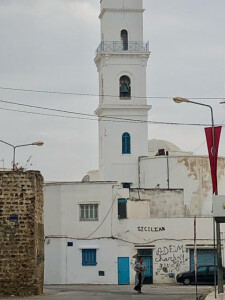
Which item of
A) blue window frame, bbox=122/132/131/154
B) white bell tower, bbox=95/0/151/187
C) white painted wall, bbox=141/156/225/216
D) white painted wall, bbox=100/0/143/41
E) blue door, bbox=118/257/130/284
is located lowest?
blue door, bbox=118/257/130/284

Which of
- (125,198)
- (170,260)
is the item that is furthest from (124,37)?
(170,260)

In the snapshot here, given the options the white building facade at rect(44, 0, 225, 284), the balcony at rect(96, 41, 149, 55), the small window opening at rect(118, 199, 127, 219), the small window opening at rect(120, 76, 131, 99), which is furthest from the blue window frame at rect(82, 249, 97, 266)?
Result: the balcony at rect(96, 41, 149, 55)

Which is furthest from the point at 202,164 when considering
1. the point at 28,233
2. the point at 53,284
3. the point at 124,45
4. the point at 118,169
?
the point at 28,233

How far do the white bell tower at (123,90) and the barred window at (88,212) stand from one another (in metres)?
15.8

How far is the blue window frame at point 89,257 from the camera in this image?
51.8 m

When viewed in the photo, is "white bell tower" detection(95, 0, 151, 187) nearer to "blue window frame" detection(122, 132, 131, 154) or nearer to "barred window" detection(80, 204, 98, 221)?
"blue window frame" detection(122, 132, 131, 154)

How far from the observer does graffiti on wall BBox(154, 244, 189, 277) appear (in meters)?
51.7

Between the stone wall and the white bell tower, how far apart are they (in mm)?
34295

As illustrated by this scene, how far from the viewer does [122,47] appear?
6944 cm

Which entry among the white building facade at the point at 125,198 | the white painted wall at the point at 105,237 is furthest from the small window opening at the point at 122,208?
the white painted wall at the point at 105,237

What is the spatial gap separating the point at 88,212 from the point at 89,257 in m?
2.66

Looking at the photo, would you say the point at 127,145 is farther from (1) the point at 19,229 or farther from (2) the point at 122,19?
(1) the point at 19,229

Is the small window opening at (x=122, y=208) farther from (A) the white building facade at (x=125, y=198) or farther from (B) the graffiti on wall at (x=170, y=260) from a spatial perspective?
(B) the graffiti on wall at (x=170, y=260)

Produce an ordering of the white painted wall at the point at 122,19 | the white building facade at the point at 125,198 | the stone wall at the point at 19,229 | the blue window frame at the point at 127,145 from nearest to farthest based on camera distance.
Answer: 1. the stone wall at the point at 19,229
2. the white building facade at the point at 125,198
3. the blue window frame at the point at 127,145
4. the white painted wall at the point at 122,19
